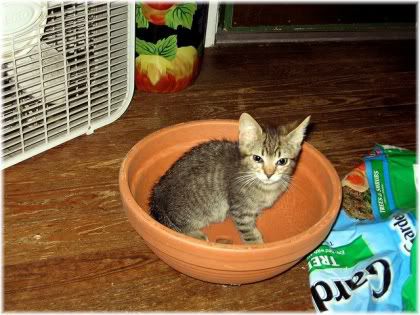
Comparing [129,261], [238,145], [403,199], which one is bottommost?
[129,261]

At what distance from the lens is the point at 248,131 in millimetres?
1497

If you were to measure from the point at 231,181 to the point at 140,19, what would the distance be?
3.29 feet

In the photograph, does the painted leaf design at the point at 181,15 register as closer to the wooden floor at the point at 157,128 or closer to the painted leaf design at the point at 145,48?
the painted leaf design at the point at 145,48

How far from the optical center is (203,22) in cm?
236

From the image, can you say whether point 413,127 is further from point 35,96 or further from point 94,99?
point 35,96

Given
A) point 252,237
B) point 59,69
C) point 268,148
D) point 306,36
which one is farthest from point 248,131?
point 306,36

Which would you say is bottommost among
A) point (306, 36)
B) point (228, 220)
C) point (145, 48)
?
point (228, 220)

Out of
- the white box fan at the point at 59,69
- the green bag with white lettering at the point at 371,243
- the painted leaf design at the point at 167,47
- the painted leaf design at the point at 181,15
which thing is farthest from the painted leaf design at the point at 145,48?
the green bag with white lettering at the point at 371,243

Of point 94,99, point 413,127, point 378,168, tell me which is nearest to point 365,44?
point 413,127

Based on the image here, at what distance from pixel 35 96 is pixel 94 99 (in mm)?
320

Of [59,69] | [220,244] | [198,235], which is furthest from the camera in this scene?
[59,69]

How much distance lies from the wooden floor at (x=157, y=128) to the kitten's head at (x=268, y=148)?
0.35m

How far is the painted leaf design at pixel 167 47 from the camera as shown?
7.39ft

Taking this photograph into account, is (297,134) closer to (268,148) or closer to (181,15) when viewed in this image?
(268,148)
